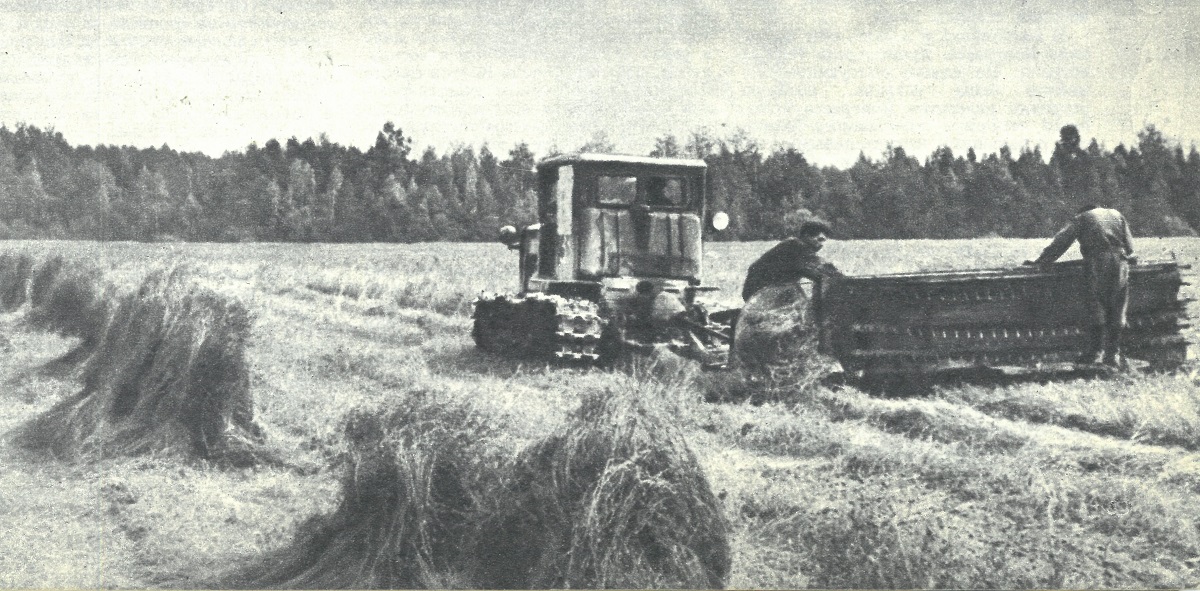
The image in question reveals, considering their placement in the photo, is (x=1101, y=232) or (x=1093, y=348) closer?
(x=1101, y=232)

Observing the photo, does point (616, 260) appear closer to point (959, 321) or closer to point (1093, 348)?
point (959, 321)

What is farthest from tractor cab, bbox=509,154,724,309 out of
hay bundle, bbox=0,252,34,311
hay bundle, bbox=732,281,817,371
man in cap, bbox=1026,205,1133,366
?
hay bundle, bbox=0,252,34,311

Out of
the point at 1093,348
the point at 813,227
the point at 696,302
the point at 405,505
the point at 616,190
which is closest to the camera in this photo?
the point at 405,505

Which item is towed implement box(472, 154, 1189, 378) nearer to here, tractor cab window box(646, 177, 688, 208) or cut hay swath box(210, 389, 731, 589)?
tractor cab window box(646, 177, 688, 208)

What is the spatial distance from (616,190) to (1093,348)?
15.2 feet

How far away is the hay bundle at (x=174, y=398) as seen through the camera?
7035 mm

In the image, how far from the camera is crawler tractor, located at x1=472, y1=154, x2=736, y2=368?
9695 mm

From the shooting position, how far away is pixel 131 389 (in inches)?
307

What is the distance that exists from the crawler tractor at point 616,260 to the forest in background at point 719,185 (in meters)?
0.40

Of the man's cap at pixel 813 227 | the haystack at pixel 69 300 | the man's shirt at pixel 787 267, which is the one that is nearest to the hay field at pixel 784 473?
the haystack at pixel 69 300

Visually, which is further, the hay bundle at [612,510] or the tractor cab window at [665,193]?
the tractor cab window at [665,193]

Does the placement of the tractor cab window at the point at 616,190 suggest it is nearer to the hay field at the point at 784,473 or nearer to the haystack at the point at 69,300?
the hay field at the point at 784,473

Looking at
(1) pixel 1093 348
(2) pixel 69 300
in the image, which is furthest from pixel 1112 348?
(2) pixel 69 300

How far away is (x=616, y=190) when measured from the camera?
10375 millimetres
